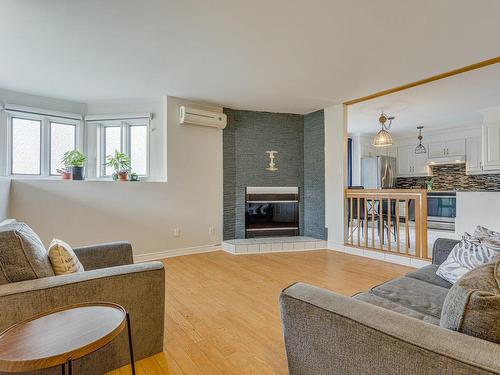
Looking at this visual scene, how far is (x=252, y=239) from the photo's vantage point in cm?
462

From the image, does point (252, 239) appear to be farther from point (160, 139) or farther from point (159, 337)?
point (159, 337)

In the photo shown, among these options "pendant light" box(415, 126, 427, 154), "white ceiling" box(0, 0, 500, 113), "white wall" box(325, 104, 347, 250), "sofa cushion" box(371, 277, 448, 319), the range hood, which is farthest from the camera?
"pendant light" box(415, 126, 427, 154)

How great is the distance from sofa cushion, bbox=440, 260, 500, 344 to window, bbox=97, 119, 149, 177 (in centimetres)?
409

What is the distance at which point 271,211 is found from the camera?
4973mm

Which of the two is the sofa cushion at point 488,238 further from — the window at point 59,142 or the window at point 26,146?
the window at point 26,146

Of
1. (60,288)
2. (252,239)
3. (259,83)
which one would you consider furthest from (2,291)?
(252,239)

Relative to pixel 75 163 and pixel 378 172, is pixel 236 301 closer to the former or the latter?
pixel 75 163

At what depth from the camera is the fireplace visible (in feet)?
15.7

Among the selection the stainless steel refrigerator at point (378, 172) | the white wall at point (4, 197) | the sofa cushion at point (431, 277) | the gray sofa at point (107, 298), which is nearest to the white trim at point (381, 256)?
the sofa cushion at point (431, 277)

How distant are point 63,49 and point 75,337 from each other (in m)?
2.79

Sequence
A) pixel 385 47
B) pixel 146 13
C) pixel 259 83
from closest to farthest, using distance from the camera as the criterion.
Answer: pixel 146 13 < pixel 385 47 < pixel 259 83

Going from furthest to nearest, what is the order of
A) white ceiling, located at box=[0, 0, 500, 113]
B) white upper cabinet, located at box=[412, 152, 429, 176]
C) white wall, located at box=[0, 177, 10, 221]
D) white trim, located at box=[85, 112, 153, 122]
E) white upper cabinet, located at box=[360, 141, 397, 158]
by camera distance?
white upper cabinet, located at box=[360, 141, 397, 158] < white upper cabinet, located at box=[412, 152, 429, 176] < white trim, located at box=[85, 112, 153, 122] < white wall, located at box=[0, 177, 10, 221] < white ceiling, located at box=[0, 0, 500, 113]

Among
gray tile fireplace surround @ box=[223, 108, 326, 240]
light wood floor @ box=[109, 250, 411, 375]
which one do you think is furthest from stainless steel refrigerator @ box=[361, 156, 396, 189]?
light wood floor @ box=[109, 250, 411, 375]

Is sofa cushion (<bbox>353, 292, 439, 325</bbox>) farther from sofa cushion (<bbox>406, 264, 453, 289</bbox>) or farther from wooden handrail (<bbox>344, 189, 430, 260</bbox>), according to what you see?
wooden handrail (<bbox>344, 189, 430, 260</bbox>)
